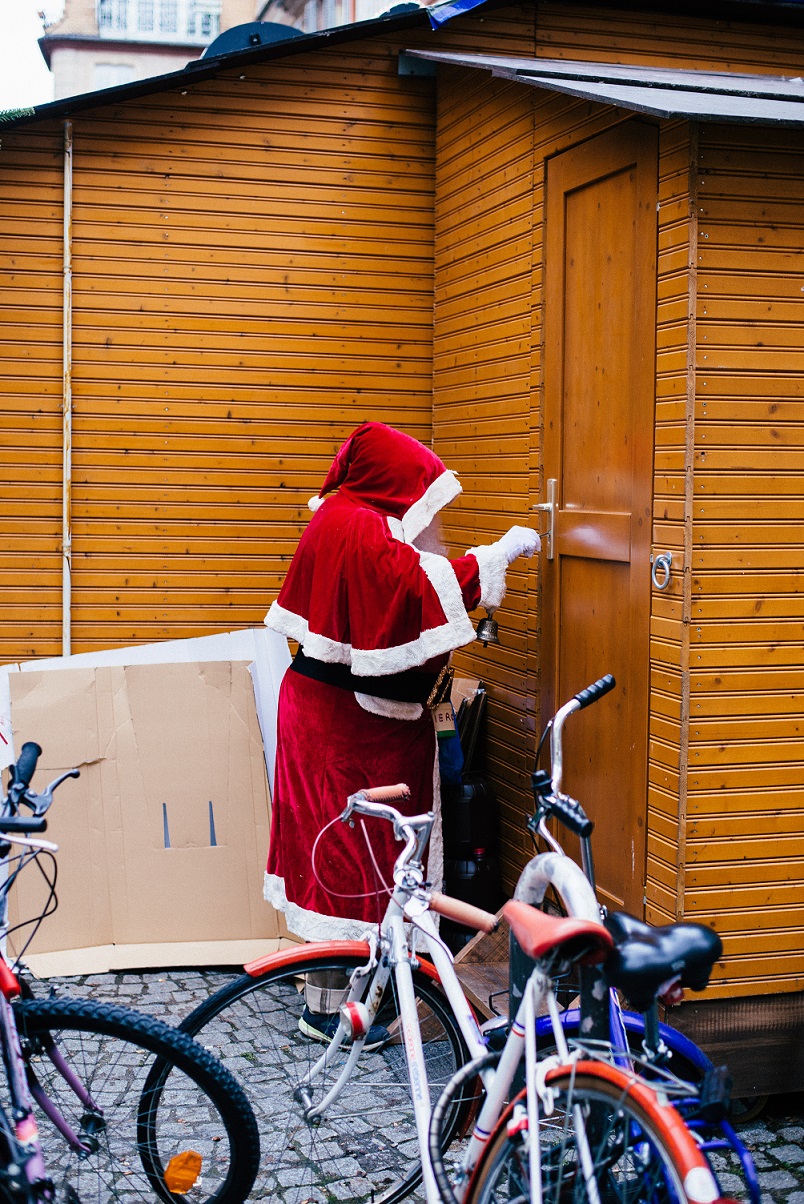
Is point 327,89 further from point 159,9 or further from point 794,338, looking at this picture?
point 159,9

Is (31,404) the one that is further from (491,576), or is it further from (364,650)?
(491,576)

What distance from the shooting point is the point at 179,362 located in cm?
643

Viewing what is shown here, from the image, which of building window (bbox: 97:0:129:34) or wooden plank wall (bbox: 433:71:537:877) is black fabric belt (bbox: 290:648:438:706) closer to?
wooden plank wall (bbox: 433:71:537:877)

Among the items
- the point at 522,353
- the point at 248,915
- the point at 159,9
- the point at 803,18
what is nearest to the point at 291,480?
the point at 522,353

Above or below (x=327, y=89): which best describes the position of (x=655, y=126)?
below

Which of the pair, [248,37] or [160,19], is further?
[160,19]

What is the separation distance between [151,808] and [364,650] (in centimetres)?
192

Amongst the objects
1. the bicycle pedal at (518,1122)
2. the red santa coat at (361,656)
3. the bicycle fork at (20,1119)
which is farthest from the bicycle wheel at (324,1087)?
the red santa coat at (361,656)

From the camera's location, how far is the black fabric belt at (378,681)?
15.0 ft

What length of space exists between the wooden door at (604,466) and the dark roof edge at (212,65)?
1786 mm

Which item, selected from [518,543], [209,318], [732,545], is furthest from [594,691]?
[209,318]

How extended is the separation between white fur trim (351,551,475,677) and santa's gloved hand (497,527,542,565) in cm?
27

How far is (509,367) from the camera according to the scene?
5578mm

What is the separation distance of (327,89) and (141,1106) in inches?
201
